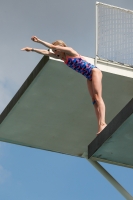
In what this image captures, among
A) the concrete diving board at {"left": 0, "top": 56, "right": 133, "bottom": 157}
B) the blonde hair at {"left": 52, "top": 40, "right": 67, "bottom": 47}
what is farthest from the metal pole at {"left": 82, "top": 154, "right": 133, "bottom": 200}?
the blonde hair at {"left": 52, "top": 40, "right": 67, "bottom": 47}

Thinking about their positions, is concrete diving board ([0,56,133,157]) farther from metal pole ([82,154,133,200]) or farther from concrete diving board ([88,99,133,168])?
concrete diving board ([88,99,133,168])

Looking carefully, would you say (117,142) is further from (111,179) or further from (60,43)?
(60,43)

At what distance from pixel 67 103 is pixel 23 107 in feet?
3.98

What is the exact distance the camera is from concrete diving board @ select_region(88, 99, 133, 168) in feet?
55.7

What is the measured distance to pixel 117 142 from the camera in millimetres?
17766

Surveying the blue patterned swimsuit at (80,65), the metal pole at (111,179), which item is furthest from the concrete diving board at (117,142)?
the blue patterned swimsuit at (80,65)

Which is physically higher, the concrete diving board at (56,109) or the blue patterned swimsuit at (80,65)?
the blue patterned swimsuit at (80,65)

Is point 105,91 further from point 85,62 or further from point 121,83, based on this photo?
point 85,62

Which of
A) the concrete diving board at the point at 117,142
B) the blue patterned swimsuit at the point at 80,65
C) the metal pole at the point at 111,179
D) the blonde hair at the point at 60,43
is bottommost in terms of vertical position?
the metal pole at the point at 111,179

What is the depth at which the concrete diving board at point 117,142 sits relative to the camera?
55.7 ft

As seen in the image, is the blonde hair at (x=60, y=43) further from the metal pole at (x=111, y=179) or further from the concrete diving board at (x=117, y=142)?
the metal pole at (x=111, y=179)

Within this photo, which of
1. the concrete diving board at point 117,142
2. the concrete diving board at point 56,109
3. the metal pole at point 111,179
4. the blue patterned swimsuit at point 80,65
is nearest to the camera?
the concrete diving board at point 117,142

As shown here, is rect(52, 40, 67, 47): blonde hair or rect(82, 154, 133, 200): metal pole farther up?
rect(52, 40, 67, 47): blonde hair

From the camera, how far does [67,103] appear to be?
2112 centimetres
